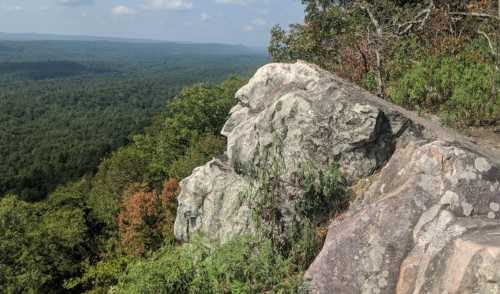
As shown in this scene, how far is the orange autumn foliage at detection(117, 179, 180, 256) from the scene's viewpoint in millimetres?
16359

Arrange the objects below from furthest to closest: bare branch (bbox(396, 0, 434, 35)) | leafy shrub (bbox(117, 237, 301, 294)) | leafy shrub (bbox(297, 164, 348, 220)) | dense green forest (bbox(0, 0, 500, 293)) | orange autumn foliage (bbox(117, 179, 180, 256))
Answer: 1. orange autumn foliage (bbox(117, 179, 180, 256))
2. bare branch (bbox(396, 0, 434, 35))
3. leafy shrub (bbox(297, 164, 348, 220))
4. dense green forest (bbox(0, 0, 500, 293))
5. leafy shrub (bbox(117, 237, 301, 294))

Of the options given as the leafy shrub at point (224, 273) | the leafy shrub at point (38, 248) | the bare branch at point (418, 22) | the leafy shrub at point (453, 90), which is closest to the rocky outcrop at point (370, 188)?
the leafy shrub at point (224, 273)

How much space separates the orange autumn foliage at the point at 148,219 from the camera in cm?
1636

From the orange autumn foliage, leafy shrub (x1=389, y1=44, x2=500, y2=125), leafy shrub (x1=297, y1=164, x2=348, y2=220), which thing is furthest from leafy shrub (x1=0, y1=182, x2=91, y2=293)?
leafy shrub (x1=389, y1=44, x2=500, y2=125)

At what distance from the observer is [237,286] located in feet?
19.1

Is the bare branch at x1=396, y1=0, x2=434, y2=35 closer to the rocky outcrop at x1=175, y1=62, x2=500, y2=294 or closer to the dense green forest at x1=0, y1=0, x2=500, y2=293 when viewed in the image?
the dense green forest at x1=0, y1=0, x2=500, y2=293

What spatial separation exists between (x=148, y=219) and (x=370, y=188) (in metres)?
12.2

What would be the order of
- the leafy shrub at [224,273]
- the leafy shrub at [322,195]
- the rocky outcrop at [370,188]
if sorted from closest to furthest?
1. the rocky outcrop at [370,188]
2. the leafy shrub at [224,273]
3. the leafy shrub at [322,195]

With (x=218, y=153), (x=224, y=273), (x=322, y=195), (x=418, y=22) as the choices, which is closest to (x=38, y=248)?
(x=218, y=153)

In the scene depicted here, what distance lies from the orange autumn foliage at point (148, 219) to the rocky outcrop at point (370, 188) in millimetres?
7682

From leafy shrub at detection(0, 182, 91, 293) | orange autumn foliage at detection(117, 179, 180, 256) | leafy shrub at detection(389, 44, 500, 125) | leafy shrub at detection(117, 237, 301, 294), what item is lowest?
leafy shrub at detection(0, 182, 91, 293)

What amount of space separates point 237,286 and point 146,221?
12002mm

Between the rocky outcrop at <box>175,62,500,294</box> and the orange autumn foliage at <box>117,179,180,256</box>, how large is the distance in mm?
7682

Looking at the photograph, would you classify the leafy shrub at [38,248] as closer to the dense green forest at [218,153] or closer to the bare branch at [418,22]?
the dense green forest at [218,153]
